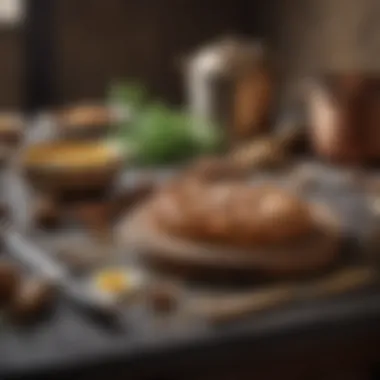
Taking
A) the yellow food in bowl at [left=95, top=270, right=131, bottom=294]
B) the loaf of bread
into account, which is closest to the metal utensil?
the yellow food in bowl at [left=95, top=270, right=131, bottom=294]

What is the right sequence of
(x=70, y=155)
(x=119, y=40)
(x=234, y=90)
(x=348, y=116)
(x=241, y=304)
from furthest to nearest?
(x=119, y=40), (x=234, y=90), (x=348, y=116), (x=70, y=155), (x=241, y=304)

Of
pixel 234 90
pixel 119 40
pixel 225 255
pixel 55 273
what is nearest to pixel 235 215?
pixel 225 255

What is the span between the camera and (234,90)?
1608 millimetres

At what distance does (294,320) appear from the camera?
0.85 m

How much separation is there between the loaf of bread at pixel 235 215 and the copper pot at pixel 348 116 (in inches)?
17.1

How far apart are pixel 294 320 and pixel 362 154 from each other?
2.16 feet

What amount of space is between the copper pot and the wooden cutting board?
0.46 m

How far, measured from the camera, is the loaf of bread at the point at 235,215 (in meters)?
0.97

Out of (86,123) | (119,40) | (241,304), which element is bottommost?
(241,304)

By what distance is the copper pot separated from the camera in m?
1.44

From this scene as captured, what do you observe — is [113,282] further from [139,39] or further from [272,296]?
[139,39]

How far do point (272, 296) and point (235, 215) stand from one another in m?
0.11

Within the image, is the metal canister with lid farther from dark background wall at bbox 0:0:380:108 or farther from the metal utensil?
dark background wall at bbox 0:0:380:108

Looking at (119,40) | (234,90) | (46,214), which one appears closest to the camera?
(46,214)
